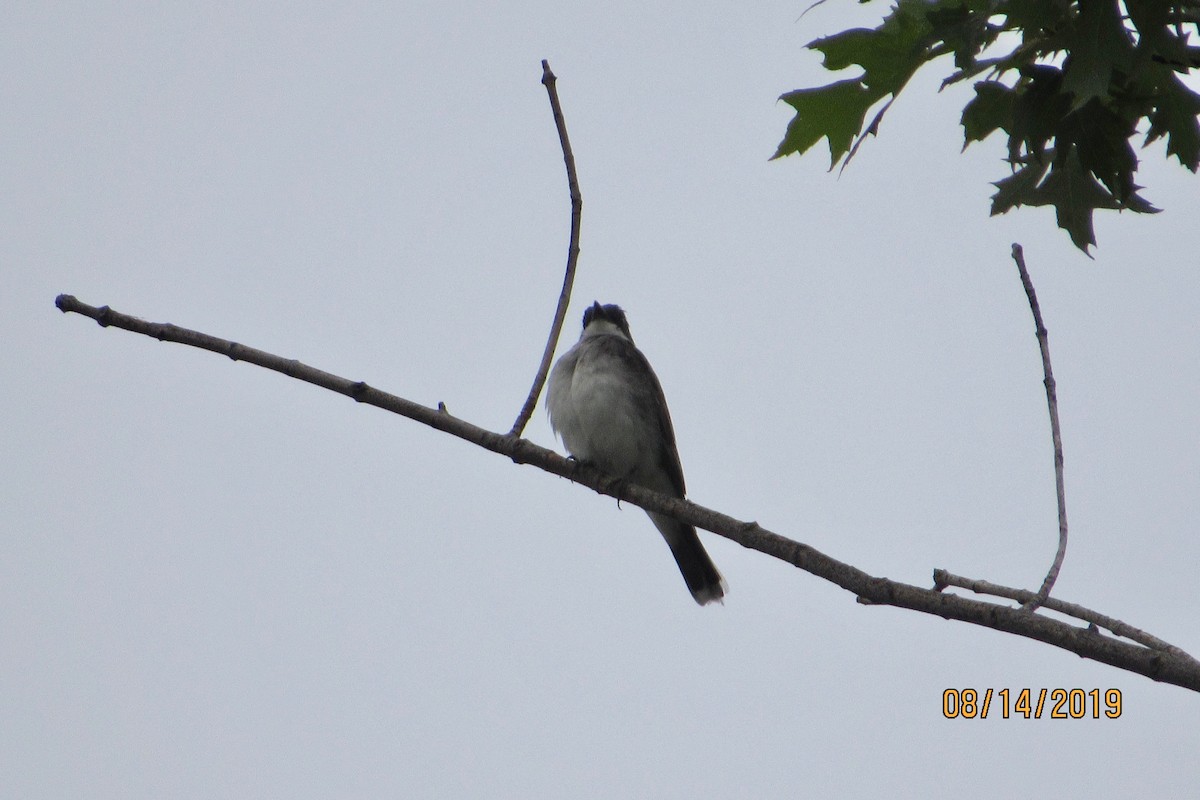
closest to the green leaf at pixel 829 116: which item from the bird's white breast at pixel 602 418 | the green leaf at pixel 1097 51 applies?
the green leaf at pixel 1097 51

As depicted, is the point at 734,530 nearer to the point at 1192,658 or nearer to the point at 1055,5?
the point at 1192,658

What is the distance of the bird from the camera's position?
24.5 ft

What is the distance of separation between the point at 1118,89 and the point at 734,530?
1679 millimetres

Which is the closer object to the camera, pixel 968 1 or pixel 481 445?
pixel 968 1

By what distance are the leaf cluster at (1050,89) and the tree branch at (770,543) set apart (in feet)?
3.94

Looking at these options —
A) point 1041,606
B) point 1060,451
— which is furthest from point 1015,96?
point 1041,606

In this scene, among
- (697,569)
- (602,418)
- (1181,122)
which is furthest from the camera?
(697,569)

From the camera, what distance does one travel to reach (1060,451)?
11.2 feet

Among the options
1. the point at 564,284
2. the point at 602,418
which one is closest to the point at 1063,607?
the point at 564,284

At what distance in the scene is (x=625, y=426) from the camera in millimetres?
7465

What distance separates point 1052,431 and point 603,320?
6.06 meters

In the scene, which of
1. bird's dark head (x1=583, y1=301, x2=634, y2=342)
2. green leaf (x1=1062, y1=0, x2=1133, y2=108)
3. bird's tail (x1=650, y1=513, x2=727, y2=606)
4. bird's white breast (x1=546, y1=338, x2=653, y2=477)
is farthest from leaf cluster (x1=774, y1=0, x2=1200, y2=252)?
bird's dark head (x1=583, y1=301, x2=634, y2=342)

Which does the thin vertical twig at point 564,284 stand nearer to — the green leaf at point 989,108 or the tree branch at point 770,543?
the tree branch at point 770,543

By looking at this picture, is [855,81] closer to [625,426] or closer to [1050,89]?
[1050,89]
